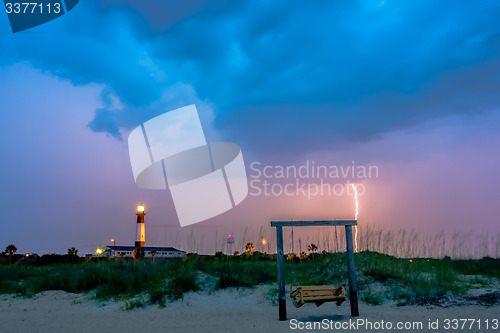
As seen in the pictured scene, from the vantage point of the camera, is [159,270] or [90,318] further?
[159,270]

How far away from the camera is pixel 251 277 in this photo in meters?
11.8

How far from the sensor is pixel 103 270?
12.9 m

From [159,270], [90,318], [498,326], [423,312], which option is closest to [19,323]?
[90,318]

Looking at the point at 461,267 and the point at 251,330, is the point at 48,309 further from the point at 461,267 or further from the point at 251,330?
the point at 461,267

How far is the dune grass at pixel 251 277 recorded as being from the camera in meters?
10.4

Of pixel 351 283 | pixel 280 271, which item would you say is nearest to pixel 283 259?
pixel 280 271

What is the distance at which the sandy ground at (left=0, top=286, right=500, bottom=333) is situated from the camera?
7574 mm

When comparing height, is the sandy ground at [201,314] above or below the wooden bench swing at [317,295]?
below

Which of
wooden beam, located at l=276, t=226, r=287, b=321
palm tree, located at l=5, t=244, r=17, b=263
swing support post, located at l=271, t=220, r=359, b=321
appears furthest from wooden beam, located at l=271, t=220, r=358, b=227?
palm tree, located at l=5, t=244, r=17, b=263

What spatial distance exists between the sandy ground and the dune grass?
518 millimetres

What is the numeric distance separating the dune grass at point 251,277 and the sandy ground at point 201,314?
1.70 ft

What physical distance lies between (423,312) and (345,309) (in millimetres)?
1734

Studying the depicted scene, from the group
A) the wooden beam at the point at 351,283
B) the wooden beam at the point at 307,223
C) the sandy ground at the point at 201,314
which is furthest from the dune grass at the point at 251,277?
the wooden beam at the point at 307,223

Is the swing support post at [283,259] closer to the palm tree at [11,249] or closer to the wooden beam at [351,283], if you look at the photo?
the wooden beam at [351,283]
